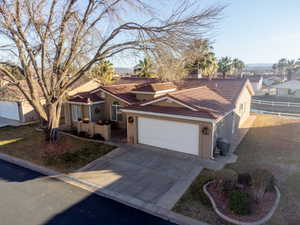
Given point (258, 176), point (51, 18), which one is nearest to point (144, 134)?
point (258, 176)

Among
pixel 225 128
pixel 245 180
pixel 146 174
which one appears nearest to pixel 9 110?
pixel 146 174

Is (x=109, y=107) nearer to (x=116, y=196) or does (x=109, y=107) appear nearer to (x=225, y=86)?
(x=225, y=86)

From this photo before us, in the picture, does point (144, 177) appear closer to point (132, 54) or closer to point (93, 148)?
point (93, 148)

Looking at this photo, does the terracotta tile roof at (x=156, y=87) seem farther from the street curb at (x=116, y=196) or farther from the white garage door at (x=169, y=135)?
the street curb at (x=116, y=196)

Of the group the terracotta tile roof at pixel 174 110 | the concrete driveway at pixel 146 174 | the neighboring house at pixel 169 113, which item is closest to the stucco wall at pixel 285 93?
the neighboring house at pixel 169 113

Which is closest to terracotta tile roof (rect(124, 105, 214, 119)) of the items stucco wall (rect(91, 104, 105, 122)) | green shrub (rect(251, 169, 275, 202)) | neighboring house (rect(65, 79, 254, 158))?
neighboring house (rect(65, 79, 254, 158))
